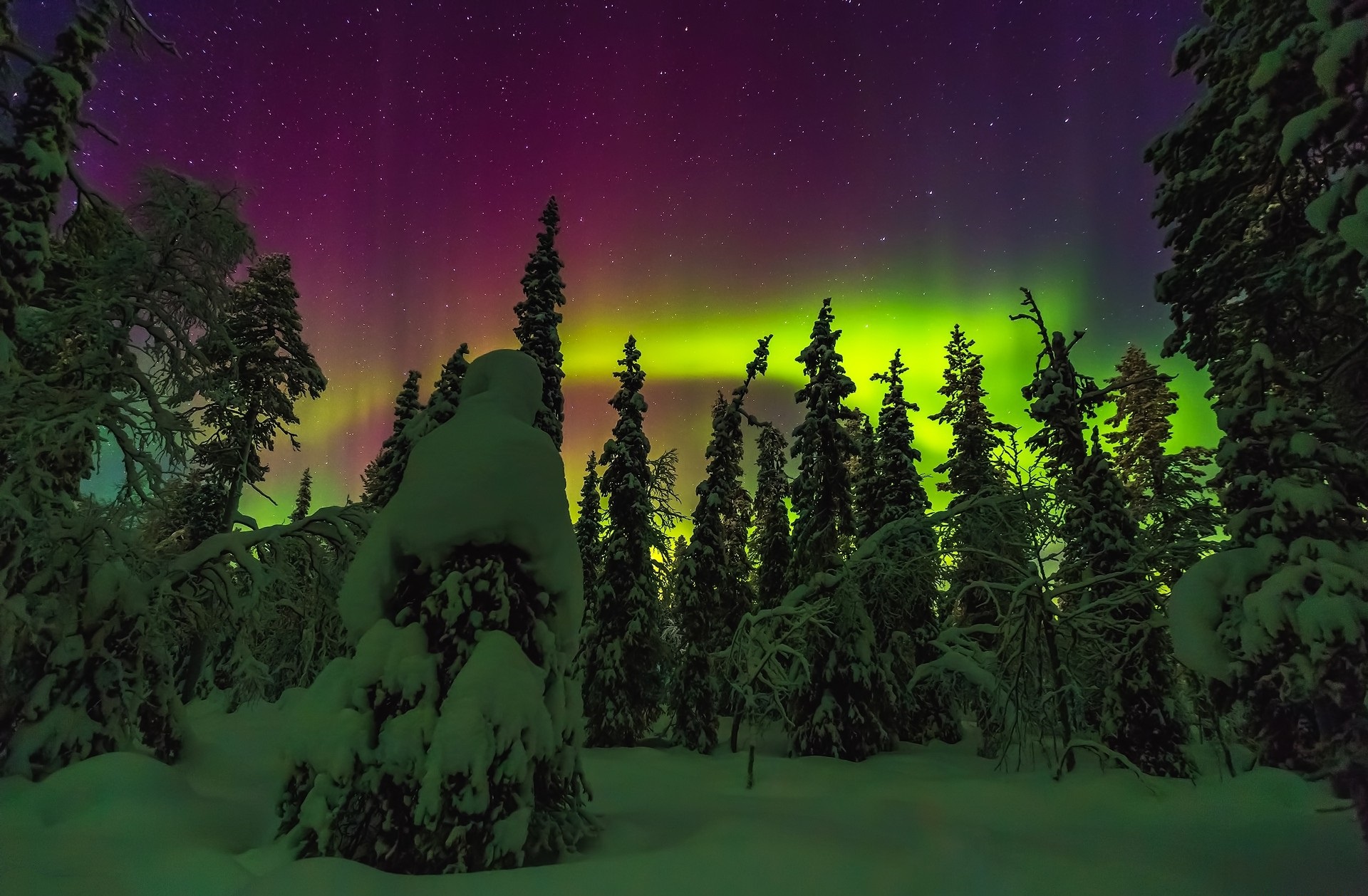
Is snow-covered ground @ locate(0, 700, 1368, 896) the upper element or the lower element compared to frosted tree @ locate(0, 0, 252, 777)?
lower

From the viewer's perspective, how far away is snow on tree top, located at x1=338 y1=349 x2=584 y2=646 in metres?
5.93

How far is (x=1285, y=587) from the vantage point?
5.06 m

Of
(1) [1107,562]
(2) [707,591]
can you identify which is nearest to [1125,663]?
(1) [1107,562]

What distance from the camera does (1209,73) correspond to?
8117 millimetres

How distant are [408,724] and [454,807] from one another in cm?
79

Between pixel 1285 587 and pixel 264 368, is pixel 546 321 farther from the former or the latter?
pixel 1285 587

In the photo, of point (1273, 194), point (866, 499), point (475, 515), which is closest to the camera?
point (475, 515)

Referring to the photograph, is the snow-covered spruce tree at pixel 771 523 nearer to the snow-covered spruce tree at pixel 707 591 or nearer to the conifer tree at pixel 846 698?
the snow-covered spruce tree at pixel 707 591

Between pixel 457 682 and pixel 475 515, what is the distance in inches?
59.5

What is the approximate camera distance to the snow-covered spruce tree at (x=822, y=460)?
2061 centimetres

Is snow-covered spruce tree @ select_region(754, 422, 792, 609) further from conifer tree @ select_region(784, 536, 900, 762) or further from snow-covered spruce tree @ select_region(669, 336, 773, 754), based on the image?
conifer tree @ select_region(784, 536, 900, 762)

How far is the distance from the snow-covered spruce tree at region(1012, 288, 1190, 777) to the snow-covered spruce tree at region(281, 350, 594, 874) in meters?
12.4

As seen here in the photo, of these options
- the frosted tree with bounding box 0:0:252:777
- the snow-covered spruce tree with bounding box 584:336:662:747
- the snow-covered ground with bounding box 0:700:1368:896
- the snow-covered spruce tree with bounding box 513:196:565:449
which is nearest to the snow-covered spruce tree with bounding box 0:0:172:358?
the frosted tree with bounding box 0:0:252:777

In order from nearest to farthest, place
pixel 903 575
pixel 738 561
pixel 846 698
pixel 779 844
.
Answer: pixel 779 844, pixel 903 575, pixel 846 698, pixel 738 561
